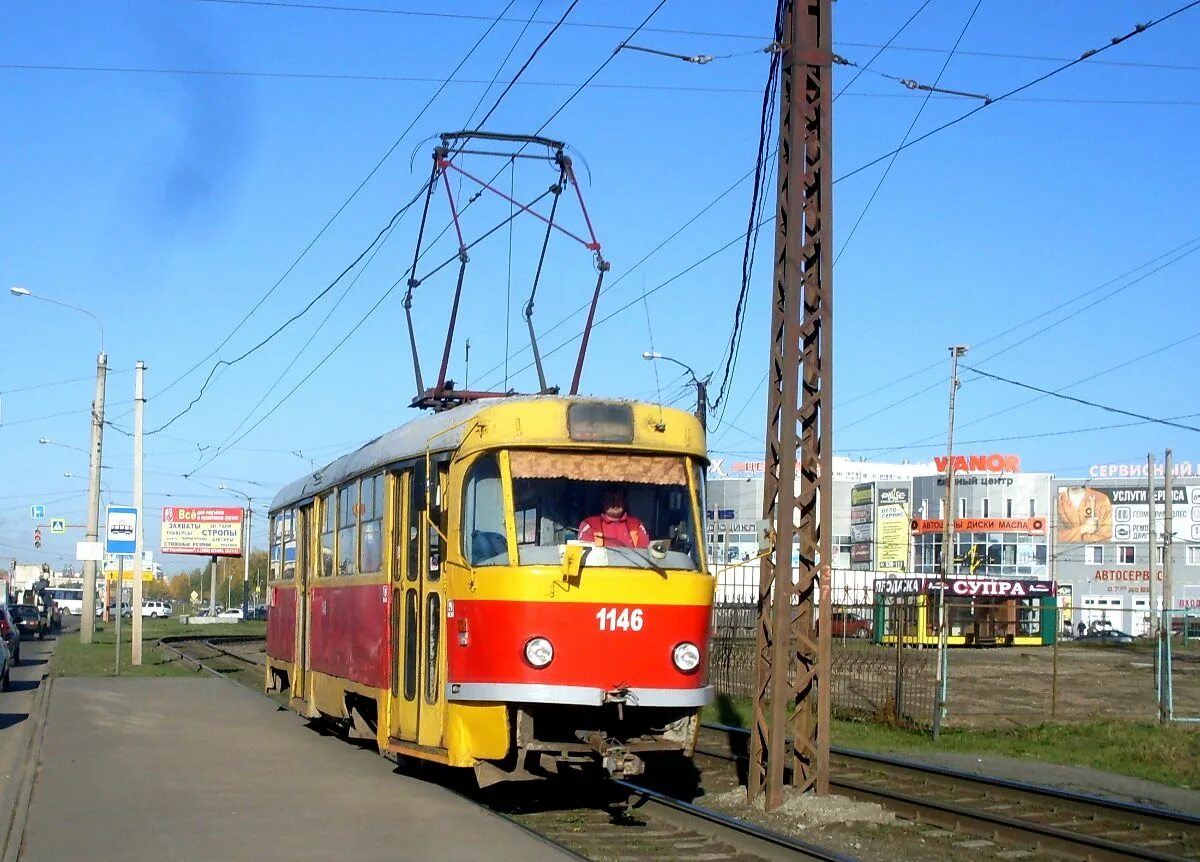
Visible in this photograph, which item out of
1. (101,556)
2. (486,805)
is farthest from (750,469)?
(486,805)

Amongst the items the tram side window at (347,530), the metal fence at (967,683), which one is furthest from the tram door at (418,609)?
the metal fence at (967,683)

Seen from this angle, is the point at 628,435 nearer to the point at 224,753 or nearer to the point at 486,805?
the point at 486,805

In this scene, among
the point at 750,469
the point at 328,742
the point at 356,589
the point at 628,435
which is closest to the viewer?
the point at 628,435

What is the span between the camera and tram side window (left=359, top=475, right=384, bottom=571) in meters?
13.6

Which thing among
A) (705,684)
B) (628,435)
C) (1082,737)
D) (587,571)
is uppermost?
(628,435)

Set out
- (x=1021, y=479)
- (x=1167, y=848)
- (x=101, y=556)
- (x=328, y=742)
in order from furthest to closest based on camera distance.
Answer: (x=1021, y=479)
(x=101, y=556)
(x=328, y=742)
(x=1167, y=848)

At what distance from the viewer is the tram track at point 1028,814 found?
10391mm

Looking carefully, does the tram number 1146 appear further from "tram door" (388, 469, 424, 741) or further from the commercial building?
the commercial building

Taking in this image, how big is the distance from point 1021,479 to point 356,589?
84.7m

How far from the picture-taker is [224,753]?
15.5m

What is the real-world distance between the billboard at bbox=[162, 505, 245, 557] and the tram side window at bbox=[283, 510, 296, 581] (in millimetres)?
60873

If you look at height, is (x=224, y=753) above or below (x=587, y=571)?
below

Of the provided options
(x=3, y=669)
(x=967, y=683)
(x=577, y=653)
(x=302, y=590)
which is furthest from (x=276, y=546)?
(x=967, y=683)

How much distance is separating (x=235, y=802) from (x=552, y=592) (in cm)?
349
